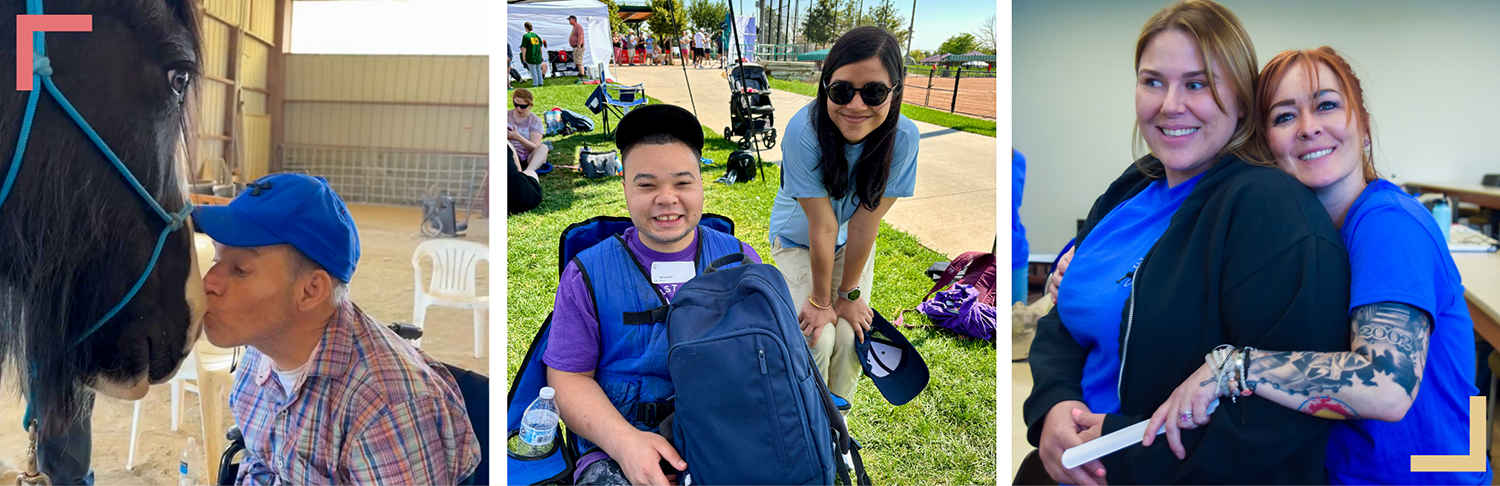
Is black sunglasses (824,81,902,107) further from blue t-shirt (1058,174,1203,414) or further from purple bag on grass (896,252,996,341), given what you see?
blue t-shirt (1058,174,1203,414)

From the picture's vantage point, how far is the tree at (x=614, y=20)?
7.89 ft

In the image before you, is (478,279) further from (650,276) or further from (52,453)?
(52,453)

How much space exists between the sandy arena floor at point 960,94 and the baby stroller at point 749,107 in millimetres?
390

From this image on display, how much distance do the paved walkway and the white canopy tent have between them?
0.35 ft

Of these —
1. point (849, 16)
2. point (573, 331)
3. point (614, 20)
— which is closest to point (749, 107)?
point (849, 16)

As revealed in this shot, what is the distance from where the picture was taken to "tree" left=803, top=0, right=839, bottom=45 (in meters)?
2.29

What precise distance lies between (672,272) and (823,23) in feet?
2.63

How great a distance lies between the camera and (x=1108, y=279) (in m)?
2.02

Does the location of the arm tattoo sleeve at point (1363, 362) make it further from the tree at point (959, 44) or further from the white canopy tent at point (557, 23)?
the white canopy tent at point (557, 23)

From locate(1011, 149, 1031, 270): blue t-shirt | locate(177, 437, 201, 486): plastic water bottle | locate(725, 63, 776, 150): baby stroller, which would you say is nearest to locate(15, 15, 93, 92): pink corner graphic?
locate(177, 437, 201, 486): plastic water bottle

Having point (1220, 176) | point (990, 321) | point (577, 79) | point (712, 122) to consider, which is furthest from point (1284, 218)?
point (577, 79)

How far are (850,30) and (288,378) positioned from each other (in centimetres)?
179

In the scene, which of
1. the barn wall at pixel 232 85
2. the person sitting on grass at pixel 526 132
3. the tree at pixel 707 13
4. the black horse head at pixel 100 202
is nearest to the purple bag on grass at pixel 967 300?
the tree at pixel 707 13

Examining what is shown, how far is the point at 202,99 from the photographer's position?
2285 mm
